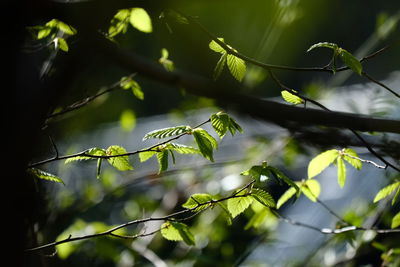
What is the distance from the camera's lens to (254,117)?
68 cm

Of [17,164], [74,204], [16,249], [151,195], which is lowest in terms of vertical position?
[151,195]

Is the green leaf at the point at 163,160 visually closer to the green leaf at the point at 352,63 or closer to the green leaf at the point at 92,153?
the green leaf at the point at 92,153

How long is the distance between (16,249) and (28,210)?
57 millimetres

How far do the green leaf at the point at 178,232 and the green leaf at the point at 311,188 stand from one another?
41 centimetres

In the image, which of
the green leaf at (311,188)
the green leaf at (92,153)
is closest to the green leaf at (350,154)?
the green leaf at (311,188)

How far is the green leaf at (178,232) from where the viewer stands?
3.42ft

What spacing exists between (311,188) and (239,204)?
0.38m

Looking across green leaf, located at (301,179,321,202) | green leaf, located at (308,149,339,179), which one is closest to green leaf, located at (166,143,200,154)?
green leaf, located at (308,149,339,179)

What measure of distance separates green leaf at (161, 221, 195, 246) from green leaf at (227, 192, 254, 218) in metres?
0.11

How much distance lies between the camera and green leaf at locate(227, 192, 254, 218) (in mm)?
1031

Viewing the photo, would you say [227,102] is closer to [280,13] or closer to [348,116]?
[348,116]

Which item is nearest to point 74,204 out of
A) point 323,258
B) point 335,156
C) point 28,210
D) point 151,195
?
point 151,195

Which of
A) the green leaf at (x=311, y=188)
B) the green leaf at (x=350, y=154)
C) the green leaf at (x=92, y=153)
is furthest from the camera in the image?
the green leaf at (x=311, y=188)

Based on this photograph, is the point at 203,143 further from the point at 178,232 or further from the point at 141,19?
the point at 141,19
